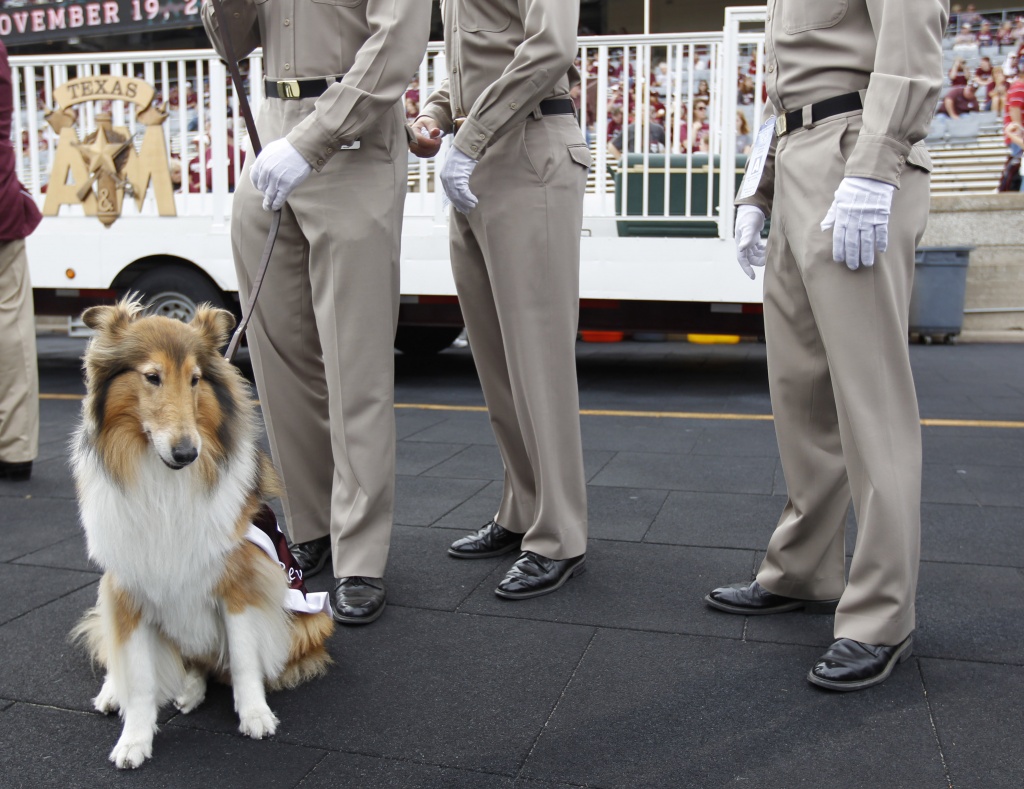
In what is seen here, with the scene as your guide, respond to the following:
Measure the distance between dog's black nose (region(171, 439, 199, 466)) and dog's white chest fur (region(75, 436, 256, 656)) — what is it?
13 centimetres

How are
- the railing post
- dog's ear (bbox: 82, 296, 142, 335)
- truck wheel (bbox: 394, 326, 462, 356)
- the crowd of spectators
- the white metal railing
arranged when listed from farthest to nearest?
the crowd of spectators < truck wheel (bbox: 394, 326, 462, 356) < the railing post < the white metal railing < dog's ear (bbox: 82, 296, 142, 335)

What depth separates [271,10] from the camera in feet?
9.48

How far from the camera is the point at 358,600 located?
282 cm

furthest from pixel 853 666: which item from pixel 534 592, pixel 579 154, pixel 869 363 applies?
pixel 579 154

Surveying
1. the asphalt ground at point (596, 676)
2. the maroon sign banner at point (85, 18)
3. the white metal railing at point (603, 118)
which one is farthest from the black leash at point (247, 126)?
the maroon sign banner at point (85, 18)

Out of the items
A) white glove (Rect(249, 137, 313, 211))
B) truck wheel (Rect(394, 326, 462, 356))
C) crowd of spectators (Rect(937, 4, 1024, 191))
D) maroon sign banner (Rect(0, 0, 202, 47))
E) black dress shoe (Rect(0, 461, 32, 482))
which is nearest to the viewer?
white glove (Rect(249, 137, 313, 211))

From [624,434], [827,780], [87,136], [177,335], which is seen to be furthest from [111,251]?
[827,780]

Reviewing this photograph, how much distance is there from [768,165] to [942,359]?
7088mm

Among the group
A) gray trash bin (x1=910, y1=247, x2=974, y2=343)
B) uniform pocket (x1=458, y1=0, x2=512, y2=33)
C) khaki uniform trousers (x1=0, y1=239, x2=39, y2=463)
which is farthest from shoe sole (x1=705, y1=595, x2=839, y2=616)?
gray trash bin (x1=910, y1=247, x2=974, y2=343)

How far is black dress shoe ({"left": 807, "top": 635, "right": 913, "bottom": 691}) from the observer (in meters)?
2.34

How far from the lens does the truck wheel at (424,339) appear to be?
328 inches

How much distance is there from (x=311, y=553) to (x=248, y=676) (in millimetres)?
1059

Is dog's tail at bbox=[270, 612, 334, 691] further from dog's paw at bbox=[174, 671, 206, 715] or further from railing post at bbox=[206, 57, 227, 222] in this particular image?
railing post at bbox=[206, 57, 227, 222]

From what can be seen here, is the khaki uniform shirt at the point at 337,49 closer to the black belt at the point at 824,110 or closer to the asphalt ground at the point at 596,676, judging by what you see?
the black belt at the point at 824,110
